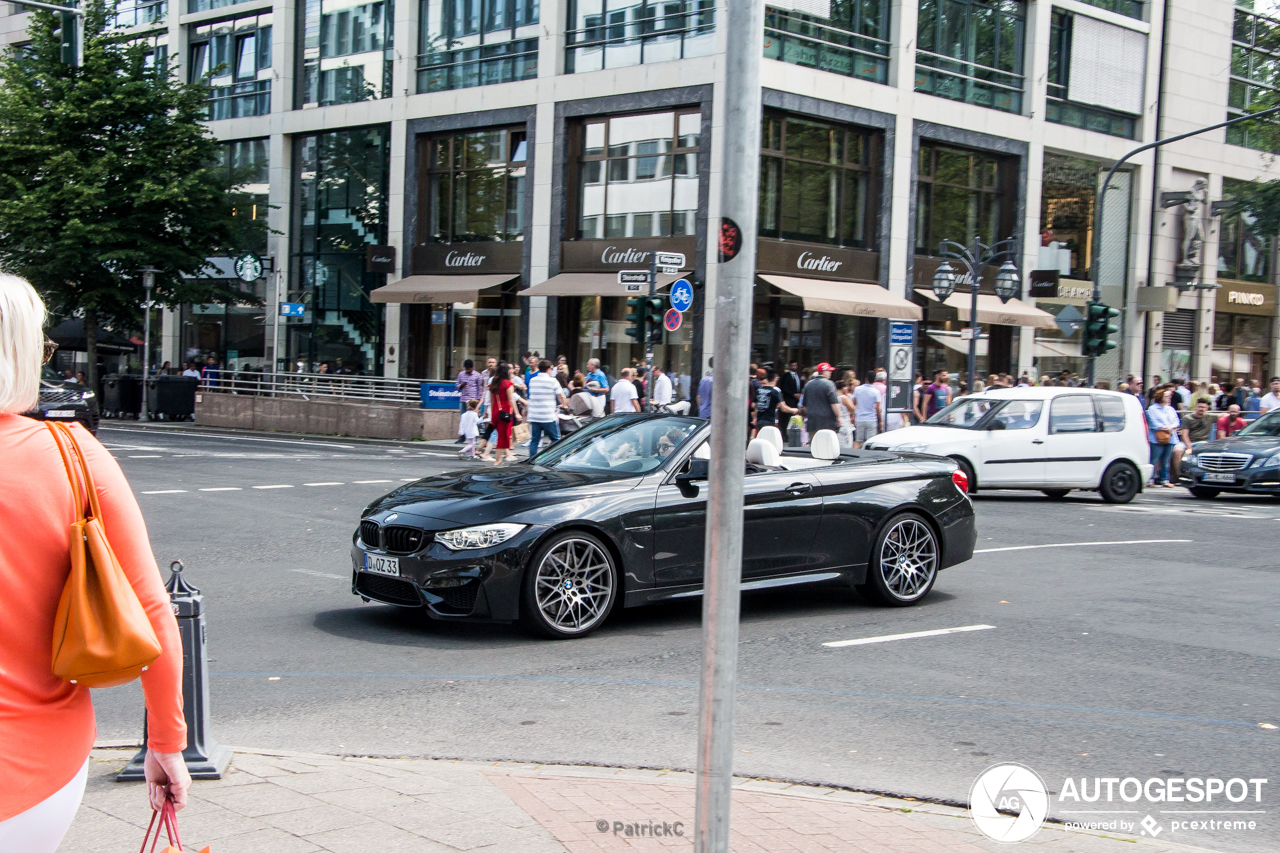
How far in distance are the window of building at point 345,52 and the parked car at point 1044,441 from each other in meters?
23.1

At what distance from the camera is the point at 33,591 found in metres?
2.14

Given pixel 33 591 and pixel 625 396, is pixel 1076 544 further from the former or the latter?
pixel 33 591

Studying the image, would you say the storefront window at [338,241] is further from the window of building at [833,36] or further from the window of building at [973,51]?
the window of building at [973,51]

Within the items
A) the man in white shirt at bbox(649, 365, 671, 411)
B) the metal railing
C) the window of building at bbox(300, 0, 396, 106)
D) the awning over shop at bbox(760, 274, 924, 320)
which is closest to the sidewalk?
the man in white shirt at bbox(649, 365, 671, 411)

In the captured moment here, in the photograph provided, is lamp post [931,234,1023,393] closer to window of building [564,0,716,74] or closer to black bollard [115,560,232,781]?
window of building [564,0,716,74]

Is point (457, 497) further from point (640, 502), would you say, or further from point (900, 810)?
point (900, 810)

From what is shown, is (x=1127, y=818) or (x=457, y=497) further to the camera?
(x=457, y=497)

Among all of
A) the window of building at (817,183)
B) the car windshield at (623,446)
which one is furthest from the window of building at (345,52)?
the car windshield at (623,446)

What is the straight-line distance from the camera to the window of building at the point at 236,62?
39219 mm

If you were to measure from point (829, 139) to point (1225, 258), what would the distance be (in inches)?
703

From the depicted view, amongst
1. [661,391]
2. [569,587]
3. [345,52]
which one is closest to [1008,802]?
[569,587]

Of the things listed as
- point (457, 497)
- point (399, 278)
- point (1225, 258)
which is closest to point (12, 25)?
point (399, 278)

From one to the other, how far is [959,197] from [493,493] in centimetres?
2834

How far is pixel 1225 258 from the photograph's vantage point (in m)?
40.6
